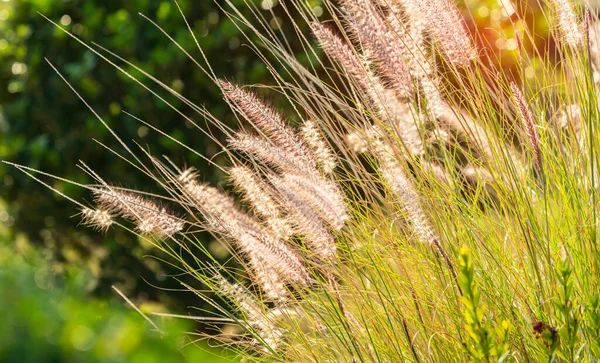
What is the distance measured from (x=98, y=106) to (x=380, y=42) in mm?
2556

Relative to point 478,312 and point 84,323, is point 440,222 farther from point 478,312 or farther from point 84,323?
point 84,323

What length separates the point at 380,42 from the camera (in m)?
2.18

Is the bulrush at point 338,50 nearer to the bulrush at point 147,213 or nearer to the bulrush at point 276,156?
the bulrush at point 276,156

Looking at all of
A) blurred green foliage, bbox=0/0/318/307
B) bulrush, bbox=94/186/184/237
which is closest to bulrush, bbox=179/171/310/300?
bulrush, bbox=94/186/184/237

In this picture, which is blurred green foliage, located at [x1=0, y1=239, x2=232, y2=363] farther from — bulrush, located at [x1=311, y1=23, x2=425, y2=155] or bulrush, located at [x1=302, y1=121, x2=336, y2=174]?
bulrush, located at [x1=311, y1=23, x2=425, y2=155]

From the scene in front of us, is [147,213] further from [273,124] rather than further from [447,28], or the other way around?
[447,28]

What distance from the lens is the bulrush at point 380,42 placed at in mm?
2170

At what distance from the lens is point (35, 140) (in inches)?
178

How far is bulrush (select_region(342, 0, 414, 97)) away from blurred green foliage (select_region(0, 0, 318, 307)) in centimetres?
184

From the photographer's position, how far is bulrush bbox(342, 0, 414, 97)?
7.12 ft

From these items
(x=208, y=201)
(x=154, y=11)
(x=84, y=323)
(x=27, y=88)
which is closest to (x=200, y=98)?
(x=154, y=11)

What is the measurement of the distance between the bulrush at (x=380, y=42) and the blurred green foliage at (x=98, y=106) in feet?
6.03

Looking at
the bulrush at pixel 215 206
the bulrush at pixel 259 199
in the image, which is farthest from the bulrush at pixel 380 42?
the bulrush at pixel 215 206

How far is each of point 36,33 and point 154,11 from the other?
86cm
